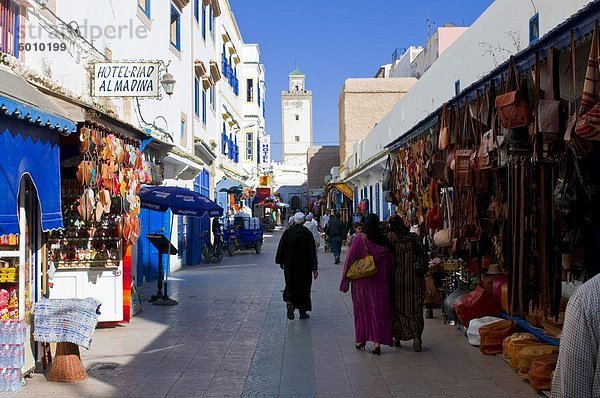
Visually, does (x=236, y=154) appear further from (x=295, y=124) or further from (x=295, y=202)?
(x=295, y=124)

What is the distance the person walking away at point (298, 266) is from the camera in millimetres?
11023

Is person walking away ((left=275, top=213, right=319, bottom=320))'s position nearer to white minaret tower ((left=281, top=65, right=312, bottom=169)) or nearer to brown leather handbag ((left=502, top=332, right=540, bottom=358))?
brown leather handbag ((left=502, top=332, right=540, bottom=358))

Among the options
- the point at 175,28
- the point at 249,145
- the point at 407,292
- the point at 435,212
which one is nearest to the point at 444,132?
the point at 435,212

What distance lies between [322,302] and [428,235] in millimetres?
2819

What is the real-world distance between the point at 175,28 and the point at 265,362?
13449mm

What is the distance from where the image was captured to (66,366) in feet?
23.0

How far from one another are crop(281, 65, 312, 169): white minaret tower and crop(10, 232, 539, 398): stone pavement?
7306cm

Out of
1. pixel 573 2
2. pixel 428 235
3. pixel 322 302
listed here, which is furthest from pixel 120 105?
pixel 573 2

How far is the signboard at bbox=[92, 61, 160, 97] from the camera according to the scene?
36.4 feet

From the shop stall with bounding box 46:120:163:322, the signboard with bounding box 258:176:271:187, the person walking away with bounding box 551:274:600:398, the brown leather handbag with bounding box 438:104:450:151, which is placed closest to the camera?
the person walking away with bounding box 551:274:600:398

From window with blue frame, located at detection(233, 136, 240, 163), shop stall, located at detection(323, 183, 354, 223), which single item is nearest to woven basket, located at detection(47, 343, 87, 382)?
shop stall, located at detection(323, 183, 354, 223)

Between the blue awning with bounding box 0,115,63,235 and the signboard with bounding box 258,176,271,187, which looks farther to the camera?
the signboard with bounding box 258,176,271,187

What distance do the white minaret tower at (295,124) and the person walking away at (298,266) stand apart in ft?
241

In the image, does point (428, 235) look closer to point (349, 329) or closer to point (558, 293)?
point (349, 329)
